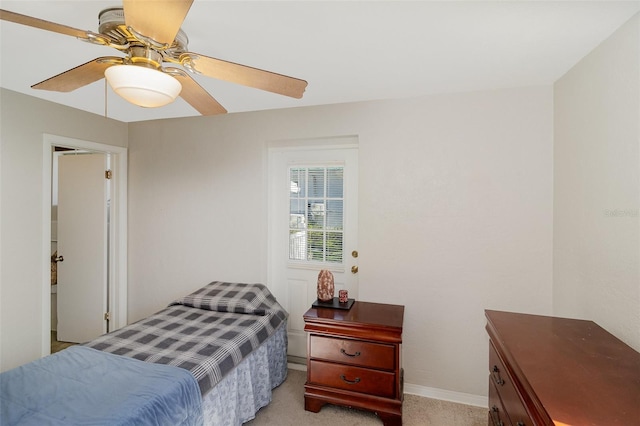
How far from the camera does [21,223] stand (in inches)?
94.0

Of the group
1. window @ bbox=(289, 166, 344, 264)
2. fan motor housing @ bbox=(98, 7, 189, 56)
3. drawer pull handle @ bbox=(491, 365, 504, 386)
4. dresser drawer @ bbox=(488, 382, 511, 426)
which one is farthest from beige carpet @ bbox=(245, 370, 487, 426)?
fan motor housing @ bbox=(98, 7, 189, 56)

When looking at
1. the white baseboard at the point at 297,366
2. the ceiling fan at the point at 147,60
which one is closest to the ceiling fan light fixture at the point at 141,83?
the ceiling fan at the point at 147,60

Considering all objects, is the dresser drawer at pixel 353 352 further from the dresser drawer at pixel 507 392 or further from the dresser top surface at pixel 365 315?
the dresser drawer at pixel 507 392

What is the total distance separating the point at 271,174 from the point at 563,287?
2399mm

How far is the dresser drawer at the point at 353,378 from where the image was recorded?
2.04m

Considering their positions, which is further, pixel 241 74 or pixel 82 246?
pixel 82 246

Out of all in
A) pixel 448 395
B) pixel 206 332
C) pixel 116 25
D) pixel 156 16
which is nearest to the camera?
pixel 156 16

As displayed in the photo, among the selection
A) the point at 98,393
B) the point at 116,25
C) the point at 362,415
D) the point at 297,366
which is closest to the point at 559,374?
the point at 362,415

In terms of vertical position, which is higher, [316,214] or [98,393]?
[316,214]

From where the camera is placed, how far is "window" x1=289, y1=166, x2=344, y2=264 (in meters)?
2.82

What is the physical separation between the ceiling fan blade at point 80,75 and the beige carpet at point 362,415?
2216 millimetres

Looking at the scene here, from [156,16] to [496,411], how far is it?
6.90ft

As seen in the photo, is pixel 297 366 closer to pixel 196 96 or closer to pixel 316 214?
pixel 316 214

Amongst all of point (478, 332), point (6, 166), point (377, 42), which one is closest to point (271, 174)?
point (377, 42)
